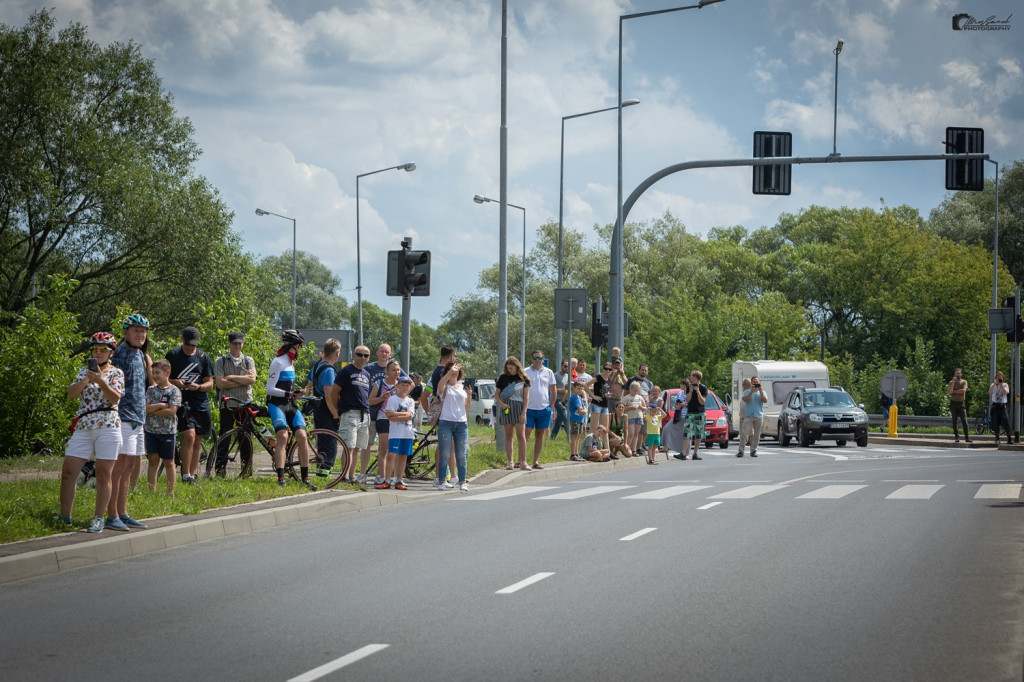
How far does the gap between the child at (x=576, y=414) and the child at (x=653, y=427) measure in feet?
6.92

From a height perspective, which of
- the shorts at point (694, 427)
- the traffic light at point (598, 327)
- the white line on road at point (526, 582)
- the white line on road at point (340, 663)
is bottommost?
the white line on road at point (526, 582)

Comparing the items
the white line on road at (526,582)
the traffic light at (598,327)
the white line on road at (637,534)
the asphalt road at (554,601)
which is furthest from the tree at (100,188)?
the white line on road at (526,582)

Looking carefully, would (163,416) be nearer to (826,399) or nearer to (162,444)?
(162,444)

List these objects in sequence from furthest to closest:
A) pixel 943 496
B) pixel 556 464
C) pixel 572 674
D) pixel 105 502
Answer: pixel 556 464, pixel 943 496, pixel 105 502, pixel 572 674

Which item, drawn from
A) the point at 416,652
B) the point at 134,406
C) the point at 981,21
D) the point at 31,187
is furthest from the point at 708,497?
the point at 31,187

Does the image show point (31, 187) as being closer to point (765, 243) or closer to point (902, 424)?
point (902, 424)

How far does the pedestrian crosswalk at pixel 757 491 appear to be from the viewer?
1700 cm

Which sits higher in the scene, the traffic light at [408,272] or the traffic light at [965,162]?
the traffic light at [965,162]

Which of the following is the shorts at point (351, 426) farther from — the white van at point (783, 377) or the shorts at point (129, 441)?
the white van at point (783, 377)

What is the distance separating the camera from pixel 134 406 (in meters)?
11.3

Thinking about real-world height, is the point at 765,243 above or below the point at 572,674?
above

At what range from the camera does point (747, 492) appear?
59.2ft

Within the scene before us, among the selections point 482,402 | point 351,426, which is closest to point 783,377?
point 482,402

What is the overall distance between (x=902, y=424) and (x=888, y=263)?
28.3 m
